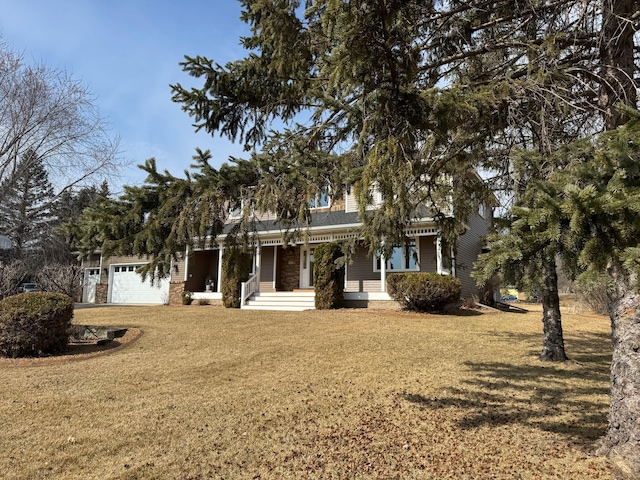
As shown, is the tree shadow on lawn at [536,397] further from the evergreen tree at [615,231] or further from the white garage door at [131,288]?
the white garage door at [131,288]

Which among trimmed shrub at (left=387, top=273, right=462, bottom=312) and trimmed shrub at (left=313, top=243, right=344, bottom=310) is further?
trimmed shrub at (left=313, top=243, right=344, bottom=310)

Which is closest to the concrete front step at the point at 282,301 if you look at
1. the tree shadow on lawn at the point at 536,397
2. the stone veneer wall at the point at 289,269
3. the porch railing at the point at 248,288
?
the porch railing at the point at 248,288

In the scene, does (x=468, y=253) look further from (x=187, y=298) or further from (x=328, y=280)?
(x=187, y=298)

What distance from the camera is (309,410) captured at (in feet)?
17.3

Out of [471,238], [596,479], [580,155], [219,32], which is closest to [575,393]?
[596,479]

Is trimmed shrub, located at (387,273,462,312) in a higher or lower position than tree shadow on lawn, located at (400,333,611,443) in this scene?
higher

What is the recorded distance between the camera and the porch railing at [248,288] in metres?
16.6

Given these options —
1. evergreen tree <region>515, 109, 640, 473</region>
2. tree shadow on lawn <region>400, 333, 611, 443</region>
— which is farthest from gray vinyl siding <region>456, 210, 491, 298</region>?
evergreen tree <region>515, 109, 640, 473</region>

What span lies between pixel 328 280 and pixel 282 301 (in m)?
2.42

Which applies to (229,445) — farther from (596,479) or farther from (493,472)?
(596,479)

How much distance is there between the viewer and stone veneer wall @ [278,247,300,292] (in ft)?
62.2

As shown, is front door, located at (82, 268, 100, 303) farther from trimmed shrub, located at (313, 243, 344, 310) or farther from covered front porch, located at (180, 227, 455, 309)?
trimmed shrub, located at (313, 243, 344, 310)

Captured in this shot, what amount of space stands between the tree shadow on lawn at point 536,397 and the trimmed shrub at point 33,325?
734 cm

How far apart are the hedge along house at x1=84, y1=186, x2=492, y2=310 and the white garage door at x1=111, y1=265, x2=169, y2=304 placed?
52 millimetres
